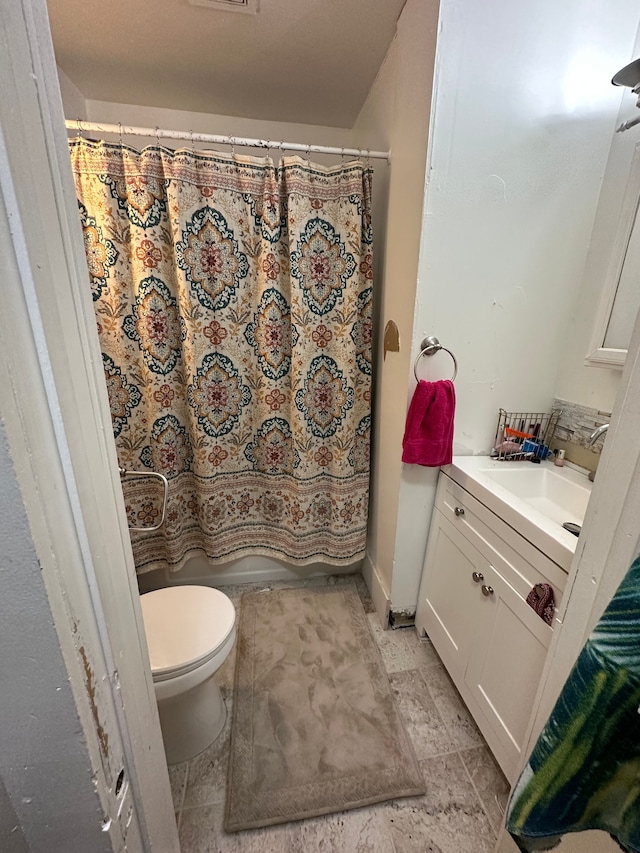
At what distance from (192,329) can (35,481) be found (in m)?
1.27

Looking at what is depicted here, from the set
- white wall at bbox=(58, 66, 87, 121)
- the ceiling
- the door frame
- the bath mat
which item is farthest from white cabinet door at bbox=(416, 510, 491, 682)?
white wall at bbox=(58, 66, 87, 121)

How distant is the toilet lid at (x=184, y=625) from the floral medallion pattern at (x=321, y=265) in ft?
4.04

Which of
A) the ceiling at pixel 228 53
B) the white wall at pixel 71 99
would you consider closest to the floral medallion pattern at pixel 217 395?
the ceiling at pixel 228 53

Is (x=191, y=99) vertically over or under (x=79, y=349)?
over

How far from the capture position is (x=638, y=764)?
410mm

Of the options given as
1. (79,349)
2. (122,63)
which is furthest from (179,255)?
(79,349)

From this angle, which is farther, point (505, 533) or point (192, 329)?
point (192, 329)

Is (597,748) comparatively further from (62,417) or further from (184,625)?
(184,625)

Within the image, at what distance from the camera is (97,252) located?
1348 millimetres

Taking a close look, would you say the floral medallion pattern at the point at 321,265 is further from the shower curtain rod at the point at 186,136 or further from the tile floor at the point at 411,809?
the tile floor at the point at 411,809

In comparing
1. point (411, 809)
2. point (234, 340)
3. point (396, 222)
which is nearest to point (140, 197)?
point (234, 340)

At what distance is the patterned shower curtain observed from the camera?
1.35m

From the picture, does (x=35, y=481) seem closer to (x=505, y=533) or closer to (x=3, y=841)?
(x=3, y=841)

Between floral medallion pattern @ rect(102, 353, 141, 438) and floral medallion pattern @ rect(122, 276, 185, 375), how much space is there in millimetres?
Answer: 135
